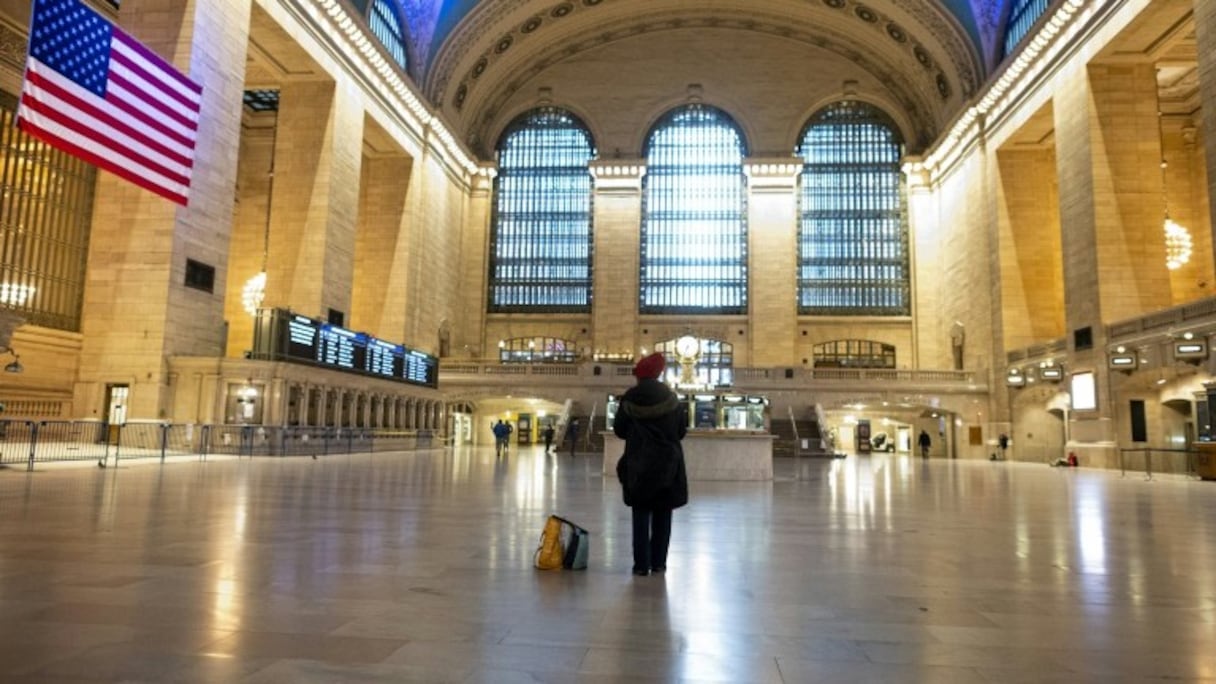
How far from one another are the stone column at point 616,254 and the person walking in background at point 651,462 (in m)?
36.4

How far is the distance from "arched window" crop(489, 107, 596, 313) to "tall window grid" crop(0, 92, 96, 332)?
71.7 ft

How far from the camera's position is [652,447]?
4.44 m

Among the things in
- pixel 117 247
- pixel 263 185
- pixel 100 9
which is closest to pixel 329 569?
pixel 117 247

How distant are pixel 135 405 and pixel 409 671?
61.2 feet

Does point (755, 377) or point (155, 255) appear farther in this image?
point (755, 377)

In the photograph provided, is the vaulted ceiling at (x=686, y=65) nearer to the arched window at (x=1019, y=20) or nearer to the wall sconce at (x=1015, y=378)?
the arched window at (x=1019, y=20)

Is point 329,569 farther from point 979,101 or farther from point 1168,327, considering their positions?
point 979,101

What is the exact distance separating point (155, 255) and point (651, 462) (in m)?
17.9

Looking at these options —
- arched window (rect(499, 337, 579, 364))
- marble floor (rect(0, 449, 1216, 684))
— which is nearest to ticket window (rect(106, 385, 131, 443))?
marble floor (rect(0, 449, 1216, 684))

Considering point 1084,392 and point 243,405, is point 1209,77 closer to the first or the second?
point 1084,392

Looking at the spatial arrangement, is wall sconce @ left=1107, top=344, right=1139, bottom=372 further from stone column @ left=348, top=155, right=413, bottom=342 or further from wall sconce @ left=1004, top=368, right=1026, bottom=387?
stone column @ left=348, top=155, right=413, bottom=342

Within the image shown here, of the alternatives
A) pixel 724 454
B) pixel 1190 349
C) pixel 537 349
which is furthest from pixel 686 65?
pixel 724 454

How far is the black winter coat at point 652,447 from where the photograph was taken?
434 cm

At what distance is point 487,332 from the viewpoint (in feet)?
139
